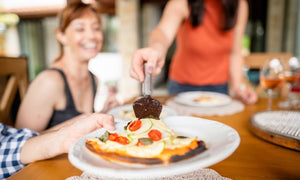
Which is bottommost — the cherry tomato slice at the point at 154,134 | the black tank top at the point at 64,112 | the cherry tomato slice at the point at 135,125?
the black tank top at the point at 64,112

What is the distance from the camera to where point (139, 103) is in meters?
0.82

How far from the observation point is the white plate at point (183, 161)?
0.46m

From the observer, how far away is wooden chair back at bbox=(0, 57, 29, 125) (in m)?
1.50

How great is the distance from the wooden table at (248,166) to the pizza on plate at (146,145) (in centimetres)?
17

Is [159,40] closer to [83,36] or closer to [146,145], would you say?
[83,36]

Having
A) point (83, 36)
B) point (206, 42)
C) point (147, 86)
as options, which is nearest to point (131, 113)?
point (147, 86)

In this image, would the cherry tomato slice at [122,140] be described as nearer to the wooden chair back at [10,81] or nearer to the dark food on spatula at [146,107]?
the dark food on spatula at [146,107]

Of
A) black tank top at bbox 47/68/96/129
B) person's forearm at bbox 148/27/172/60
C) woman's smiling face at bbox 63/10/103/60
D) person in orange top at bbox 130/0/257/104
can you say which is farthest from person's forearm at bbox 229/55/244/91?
black tank top at bbox 47/68/96/129

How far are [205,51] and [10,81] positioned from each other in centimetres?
158

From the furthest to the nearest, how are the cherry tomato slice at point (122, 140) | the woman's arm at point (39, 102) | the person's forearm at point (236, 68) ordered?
the person's forearm at point (236, 68)
the woman's arm at point (39, 102)
the cherry tomato slice at point (122, 140)

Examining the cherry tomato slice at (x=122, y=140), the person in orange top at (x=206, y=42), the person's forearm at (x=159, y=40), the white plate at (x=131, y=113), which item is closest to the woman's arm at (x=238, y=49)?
the person in orange top at (x=206, y=42)

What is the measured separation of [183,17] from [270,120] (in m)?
1.20

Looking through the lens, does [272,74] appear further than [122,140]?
Yes

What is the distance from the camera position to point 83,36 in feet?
5.69
